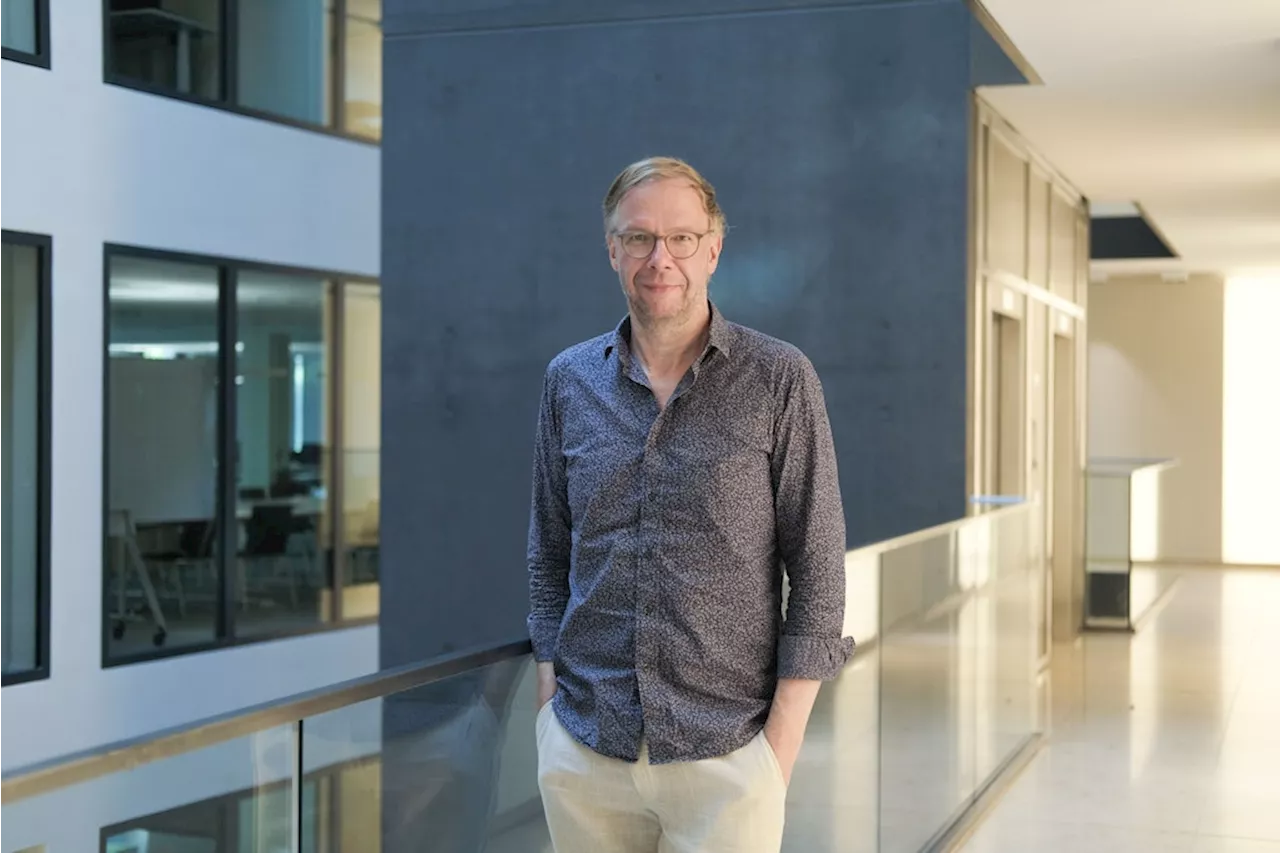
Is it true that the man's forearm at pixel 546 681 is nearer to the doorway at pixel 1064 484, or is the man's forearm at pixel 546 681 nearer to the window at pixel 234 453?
the window at pixel 234 453

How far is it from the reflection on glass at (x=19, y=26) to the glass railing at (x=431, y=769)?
689 centimetres

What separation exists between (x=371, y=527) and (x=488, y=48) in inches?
218

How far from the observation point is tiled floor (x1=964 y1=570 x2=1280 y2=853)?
237 inches

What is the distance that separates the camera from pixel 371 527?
1330 cm

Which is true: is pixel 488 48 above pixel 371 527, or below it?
above

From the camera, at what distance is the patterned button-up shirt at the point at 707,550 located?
216 cm

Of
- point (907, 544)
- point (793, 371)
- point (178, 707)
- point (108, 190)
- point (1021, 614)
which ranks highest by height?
point (108, 190)

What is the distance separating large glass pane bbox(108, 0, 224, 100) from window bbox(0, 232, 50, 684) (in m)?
1.66

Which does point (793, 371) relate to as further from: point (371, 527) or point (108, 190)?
point (371, 527)

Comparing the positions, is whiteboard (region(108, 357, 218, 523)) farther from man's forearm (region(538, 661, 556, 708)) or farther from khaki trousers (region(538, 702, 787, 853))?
khaki trousers (region(538, 702, 787, 853))

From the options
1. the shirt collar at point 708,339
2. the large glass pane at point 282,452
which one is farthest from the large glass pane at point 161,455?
the shirt collar at point 708,339

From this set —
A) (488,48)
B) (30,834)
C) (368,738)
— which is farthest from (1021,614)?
(30,834)

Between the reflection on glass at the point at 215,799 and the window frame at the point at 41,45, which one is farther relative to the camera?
the window frame at the point at 41,45

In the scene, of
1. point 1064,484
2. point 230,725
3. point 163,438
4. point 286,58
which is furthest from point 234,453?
point 230,725
